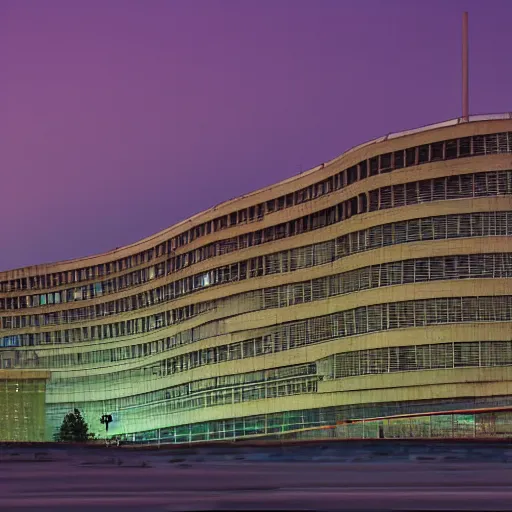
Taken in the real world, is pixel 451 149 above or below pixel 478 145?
below

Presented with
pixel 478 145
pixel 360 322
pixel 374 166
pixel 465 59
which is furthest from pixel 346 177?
pixel 465 59

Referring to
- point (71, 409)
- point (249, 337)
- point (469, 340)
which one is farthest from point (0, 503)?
point (71, 409)

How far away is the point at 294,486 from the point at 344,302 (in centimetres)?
6574

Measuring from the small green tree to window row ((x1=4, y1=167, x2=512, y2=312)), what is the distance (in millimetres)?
13794

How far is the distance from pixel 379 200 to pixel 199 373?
113 ft

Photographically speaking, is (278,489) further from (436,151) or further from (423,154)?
(423,154)

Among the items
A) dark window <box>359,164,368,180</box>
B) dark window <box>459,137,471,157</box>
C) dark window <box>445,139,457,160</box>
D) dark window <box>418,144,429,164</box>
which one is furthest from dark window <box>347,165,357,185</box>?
dark window <box>459,137,471,157</box>

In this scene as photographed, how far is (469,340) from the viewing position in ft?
295

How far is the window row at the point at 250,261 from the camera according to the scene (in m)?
91.2

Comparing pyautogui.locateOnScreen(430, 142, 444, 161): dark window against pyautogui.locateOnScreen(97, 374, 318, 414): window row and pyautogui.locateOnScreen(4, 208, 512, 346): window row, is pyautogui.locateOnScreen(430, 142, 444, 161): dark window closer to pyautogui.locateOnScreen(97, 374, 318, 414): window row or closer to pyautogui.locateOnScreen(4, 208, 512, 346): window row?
pyautogui.locateOnScreen(4, 208, 512, 346): window row

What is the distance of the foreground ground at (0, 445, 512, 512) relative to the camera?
2667 centimetres

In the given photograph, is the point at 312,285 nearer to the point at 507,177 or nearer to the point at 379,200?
the point at 379,200

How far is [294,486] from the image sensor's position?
110ft

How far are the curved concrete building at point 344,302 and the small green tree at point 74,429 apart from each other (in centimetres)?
589
